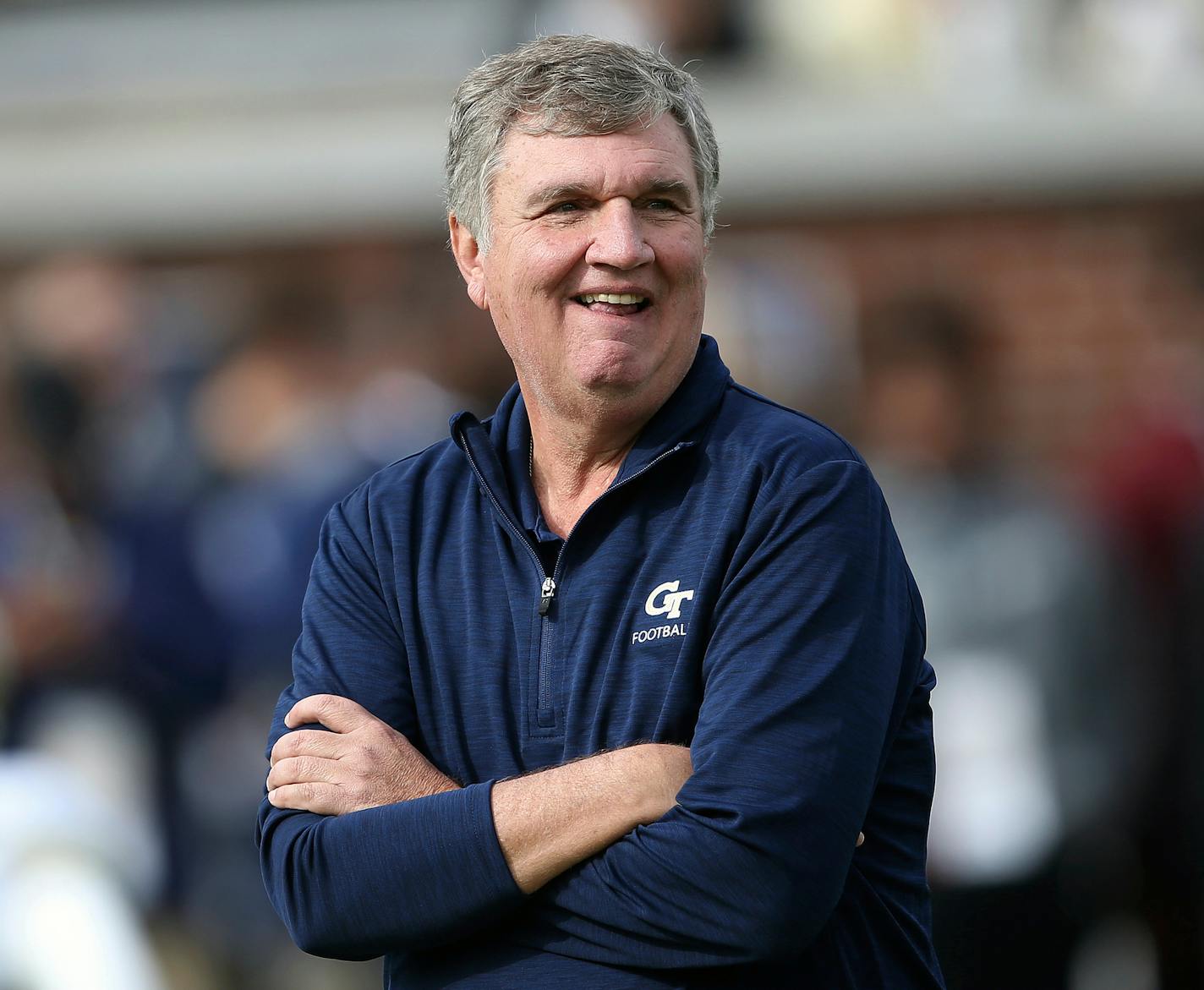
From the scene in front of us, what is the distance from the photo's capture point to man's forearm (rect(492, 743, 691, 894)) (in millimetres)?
2340

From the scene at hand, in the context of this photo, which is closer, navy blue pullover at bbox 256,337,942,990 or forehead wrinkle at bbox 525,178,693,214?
navy blue pullover at bbox 256,337,942,990

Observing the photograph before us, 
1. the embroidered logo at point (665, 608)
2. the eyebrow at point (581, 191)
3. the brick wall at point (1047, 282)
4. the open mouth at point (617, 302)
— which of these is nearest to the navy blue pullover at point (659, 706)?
the embroidered logo at point (665, 608)

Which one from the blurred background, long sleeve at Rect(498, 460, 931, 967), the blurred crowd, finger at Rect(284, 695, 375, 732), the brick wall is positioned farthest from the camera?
the brick wall

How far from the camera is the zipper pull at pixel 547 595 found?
99.3 inches

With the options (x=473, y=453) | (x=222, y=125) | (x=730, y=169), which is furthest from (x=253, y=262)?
(x=473, y=453)

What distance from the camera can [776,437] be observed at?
2.54m

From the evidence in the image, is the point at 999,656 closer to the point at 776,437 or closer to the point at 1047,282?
the point at 776,437

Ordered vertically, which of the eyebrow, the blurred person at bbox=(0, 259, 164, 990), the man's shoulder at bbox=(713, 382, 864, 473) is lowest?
the blurred person at bbox=(0, 259, 164, 990)

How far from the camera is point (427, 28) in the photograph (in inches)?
367

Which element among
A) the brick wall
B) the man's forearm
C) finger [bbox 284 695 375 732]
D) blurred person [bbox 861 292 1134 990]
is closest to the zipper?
the man's forearm

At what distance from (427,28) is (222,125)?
A: 115 centimetres

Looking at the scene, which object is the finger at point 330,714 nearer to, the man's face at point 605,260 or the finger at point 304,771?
the finger at point 304,771

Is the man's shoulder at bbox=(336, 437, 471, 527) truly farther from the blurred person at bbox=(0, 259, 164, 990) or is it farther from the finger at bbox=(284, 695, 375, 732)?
the blurred person at bbox=(0, 259, 164, 990)

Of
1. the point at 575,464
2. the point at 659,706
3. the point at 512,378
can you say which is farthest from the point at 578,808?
the point at 512,378
